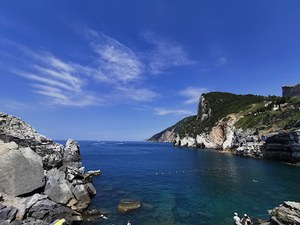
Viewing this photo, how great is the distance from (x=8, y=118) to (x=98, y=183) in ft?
68.3

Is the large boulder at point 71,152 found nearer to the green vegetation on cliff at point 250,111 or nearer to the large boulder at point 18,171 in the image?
the large boulder at point 18,171

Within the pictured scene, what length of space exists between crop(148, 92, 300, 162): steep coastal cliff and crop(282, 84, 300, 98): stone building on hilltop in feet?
33.6

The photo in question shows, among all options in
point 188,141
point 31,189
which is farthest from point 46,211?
point 188,141

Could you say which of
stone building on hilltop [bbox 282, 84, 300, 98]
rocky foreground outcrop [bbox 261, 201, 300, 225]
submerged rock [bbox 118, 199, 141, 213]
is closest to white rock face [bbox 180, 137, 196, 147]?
stone building on hilltop [bbox 282, 84, 300, 98]

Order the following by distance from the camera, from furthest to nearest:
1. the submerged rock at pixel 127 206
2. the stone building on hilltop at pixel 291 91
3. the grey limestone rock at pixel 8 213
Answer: the stone building on hilltop at pixel 291 91, the submerged rock at pixel 127 206, the grey limestone rock at pixel 8 213

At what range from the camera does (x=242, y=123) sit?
12225 centimetres

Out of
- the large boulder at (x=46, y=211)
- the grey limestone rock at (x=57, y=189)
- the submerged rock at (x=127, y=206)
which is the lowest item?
the submerged rock at (x=127, y=206)

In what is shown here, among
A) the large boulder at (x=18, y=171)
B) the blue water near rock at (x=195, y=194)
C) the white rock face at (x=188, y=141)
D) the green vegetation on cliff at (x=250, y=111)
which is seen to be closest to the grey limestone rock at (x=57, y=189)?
the large boulder at (x=18, y=171)

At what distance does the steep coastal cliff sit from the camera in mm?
92225

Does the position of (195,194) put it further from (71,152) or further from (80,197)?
(71,152)

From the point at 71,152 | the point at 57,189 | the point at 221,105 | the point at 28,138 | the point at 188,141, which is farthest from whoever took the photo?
the point at 188,141

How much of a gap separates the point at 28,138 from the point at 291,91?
161604 mm

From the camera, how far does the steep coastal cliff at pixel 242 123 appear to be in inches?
3631

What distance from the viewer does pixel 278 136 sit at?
79.4 metres
